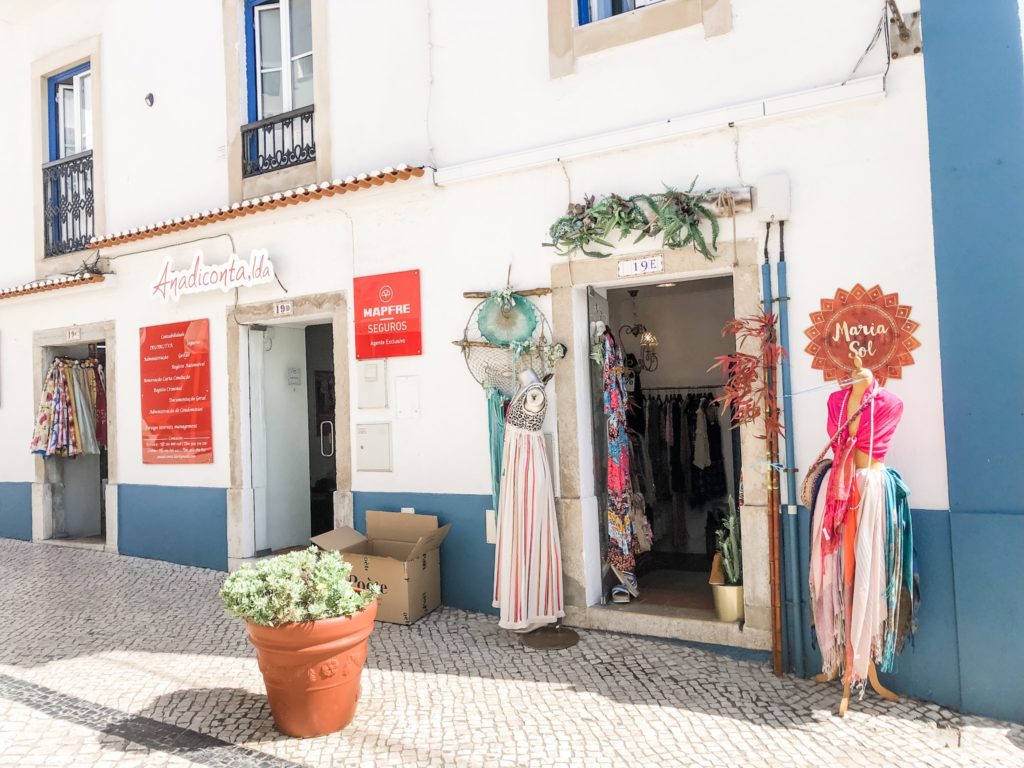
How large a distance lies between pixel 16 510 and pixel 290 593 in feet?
25.1

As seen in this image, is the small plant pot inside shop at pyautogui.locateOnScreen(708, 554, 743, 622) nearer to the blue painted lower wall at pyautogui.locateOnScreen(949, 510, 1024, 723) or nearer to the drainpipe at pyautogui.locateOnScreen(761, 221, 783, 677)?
the drainpipe at pyautogui.locateOnScreen(761, 221, 783, 677)

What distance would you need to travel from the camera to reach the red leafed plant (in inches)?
185

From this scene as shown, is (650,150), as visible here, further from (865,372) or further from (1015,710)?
(1015,710)

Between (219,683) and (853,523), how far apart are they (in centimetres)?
376

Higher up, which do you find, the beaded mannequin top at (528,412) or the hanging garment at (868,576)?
the beaded mannequin top at (528,412)

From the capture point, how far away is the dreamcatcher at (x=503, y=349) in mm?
5664

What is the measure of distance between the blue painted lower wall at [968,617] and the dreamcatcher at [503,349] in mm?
2643

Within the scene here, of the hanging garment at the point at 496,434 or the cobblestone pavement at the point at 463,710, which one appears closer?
the cobblestone pavement at the point at 463,710

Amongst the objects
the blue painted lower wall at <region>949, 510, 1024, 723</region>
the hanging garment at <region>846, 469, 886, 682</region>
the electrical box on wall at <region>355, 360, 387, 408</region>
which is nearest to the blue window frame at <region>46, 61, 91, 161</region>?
the electrical box on wall at <region>355, 360, 387, 408</region>

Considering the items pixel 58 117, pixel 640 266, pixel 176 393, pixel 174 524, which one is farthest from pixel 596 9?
pixel 58 117

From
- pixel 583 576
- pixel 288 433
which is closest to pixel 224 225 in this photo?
pixel 288 433

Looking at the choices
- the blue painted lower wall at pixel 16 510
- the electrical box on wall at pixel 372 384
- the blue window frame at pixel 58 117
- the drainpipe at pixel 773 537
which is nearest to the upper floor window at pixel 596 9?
the drainpipe at pixel 773 537

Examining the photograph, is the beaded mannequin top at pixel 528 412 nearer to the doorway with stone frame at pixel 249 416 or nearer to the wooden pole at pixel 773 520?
the wooden pole at pixel 773 520

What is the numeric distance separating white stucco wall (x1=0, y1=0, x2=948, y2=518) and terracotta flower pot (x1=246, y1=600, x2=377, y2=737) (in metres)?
2.24
